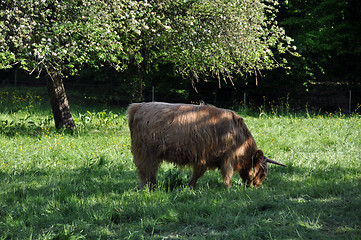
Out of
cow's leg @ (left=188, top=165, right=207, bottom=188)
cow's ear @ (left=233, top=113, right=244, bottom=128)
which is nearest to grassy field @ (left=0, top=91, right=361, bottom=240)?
cow's leg @ (left=188, top=165, right=207, bottom=188)

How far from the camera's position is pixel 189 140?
6.25 m

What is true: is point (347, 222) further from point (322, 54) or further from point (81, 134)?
point (322, 54)

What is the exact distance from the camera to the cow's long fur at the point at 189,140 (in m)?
6.19

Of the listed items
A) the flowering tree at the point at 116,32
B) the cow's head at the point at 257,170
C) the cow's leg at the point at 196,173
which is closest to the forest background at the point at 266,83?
the flowering tree at the point at 116,32

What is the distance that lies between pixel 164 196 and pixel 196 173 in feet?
4.04

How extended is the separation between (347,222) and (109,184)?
3852mm

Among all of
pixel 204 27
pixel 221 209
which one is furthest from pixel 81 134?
pixel 221 209

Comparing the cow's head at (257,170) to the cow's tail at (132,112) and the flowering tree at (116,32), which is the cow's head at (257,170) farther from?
the flowering tree at (116,32)

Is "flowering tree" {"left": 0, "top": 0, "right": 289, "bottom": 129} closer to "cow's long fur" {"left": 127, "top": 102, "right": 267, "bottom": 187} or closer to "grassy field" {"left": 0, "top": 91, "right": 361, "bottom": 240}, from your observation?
"grassy field" {"left": 0, "top": 91, "right": 361, "bottom": 240}

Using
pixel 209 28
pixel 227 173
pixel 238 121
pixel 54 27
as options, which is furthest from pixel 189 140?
pixel 209 28

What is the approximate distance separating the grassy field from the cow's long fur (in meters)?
0.36

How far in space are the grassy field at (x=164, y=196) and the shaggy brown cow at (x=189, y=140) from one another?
0.36 metres

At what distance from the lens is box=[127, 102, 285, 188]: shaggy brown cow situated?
6.19 metres

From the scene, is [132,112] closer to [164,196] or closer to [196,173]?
[196,173]
